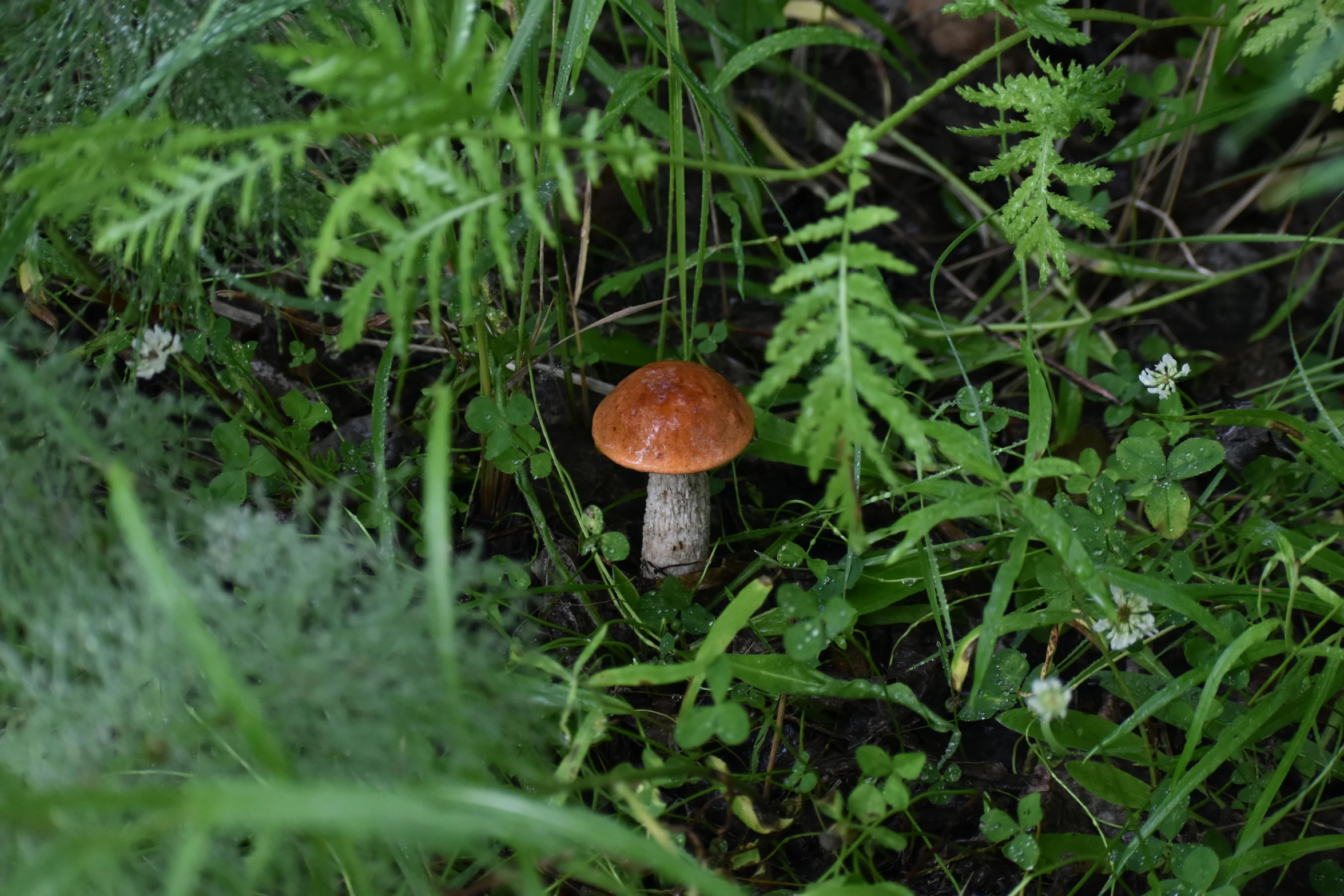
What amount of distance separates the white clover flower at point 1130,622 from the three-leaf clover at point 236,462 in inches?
61.9

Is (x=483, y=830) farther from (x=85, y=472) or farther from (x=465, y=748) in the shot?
(x=85, y=472)

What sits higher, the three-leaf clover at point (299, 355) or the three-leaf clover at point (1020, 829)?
the three-leaf clover at point (299, 355)

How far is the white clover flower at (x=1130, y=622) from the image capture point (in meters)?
1.47

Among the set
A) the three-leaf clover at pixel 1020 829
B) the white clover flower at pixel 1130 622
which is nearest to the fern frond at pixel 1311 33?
the white clover flower at pixel 1130 622

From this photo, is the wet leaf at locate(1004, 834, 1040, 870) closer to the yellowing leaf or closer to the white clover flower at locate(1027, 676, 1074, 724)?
the white clover flower at locate(1027, 676, 1074, 724)

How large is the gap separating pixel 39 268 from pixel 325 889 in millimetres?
1465

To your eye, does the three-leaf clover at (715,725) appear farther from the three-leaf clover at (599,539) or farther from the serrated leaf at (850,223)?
the serrated leaf at (850,223)

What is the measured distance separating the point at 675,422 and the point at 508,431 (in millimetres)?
354

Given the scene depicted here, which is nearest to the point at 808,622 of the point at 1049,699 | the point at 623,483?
the point at 1049,699

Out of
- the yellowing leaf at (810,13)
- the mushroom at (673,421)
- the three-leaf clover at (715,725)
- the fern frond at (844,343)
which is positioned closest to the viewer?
the fern frond at (844,343)

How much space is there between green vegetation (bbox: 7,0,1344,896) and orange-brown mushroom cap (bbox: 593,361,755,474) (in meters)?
0.14

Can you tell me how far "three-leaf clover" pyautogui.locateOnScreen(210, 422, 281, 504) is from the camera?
167cm

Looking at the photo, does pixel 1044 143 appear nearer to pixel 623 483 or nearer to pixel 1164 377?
pixel 1164 377

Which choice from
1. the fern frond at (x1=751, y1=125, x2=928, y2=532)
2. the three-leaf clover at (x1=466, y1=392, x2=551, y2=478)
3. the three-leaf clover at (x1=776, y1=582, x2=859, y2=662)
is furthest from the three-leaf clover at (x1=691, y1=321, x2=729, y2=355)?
the fern frond at (x1=751, y1=125, x2=928, y2=532)
